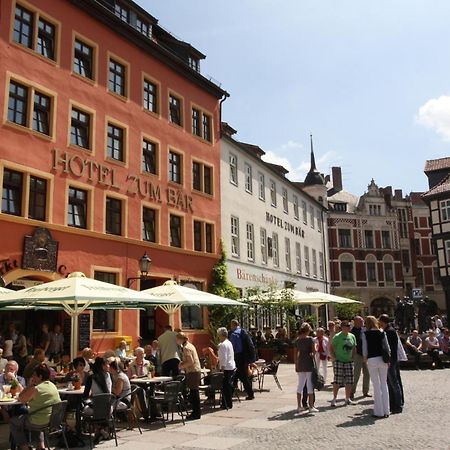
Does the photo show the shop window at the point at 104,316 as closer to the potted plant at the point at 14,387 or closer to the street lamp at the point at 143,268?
the street lamp at the point at 143,268

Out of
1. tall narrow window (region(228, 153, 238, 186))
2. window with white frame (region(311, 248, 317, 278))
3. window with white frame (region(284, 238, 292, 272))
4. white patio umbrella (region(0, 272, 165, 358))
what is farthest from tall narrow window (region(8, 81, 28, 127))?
window with white frame (region(311, 248, 317, 278))

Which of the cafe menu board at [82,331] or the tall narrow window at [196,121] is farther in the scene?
the tall narrow window at [196,121]

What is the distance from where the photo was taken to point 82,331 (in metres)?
18.2

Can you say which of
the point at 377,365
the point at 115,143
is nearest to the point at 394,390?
the point at 377,365

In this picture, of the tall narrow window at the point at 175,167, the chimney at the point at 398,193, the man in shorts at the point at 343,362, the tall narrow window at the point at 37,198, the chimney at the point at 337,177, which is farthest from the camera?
the chimney at the point at 337,177

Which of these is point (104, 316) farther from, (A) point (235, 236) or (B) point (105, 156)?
(A) point (235, 236)

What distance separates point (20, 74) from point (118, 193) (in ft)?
18.4

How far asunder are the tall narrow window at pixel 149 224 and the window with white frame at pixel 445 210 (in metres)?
27.8

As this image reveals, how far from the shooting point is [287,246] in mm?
36469

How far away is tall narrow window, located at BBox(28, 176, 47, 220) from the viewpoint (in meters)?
17.3

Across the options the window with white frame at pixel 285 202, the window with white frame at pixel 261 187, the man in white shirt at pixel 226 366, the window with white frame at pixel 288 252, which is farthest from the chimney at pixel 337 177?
the man in white shirt at pixel 226 366

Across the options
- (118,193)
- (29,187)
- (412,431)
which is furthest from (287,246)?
(412,431)

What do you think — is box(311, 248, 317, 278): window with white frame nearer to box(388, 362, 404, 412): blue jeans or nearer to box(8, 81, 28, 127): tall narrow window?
box(8, 81, 28, 127): tall narrow window

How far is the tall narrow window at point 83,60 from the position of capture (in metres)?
19.9
